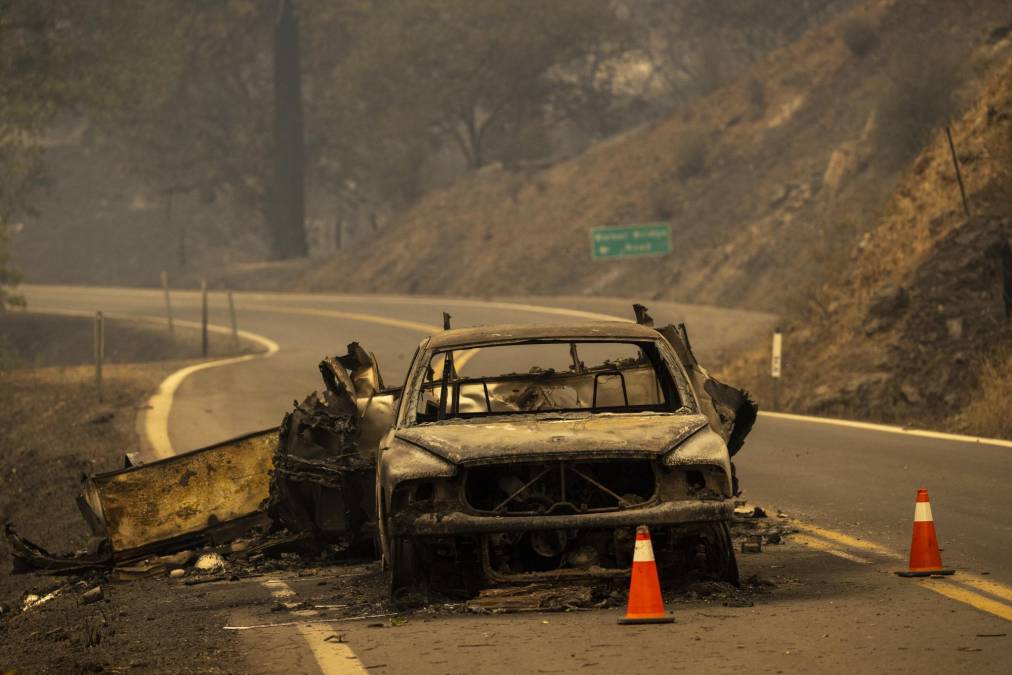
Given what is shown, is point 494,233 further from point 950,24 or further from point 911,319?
point 911,319

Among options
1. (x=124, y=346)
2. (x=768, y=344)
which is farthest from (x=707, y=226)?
(x=768, y=344)

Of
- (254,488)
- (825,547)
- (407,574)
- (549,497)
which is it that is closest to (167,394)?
(254,488)

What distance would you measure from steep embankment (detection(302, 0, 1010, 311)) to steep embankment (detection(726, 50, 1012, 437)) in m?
7.81

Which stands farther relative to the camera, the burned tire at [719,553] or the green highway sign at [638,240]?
the green highway sign at [638,240]

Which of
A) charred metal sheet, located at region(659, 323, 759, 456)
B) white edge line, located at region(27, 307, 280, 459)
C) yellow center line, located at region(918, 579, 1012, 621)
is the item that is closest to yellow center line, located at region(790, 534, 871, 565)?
charred metal sheet, located at region(659, 323, 759, 456)

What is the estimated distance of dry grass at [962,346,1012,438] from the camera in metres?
18.7

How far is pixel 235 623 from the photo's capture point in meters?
8.94

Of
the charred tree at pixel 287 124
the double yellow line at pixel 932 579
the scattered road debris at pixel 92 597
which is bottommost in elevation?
the scattered road debris at pixel 92 597

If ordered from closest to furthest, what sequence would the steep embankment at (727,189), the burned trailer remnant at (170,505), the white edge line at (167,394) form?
the burned trailer remnant at (170,505), the white edge line at (167,394), the steep embankment at (727,189)

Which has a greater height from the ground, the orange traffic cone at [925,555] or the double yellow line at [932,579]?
the orange traffic cone at [925,555]

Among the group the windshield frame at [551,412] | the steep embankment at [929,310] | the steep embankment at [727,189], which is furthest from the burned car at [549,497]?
the steep embankment at [727,189]

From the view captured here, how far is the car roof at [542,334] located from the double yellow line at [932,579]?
1.97m

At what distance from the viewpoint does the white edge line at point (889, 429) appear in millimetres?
17734

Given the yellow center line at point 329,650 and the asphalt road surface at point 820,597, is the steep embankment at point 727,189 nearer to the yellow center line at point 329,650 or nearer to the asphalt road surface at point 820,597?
the asphalt road surface at point 820,597
